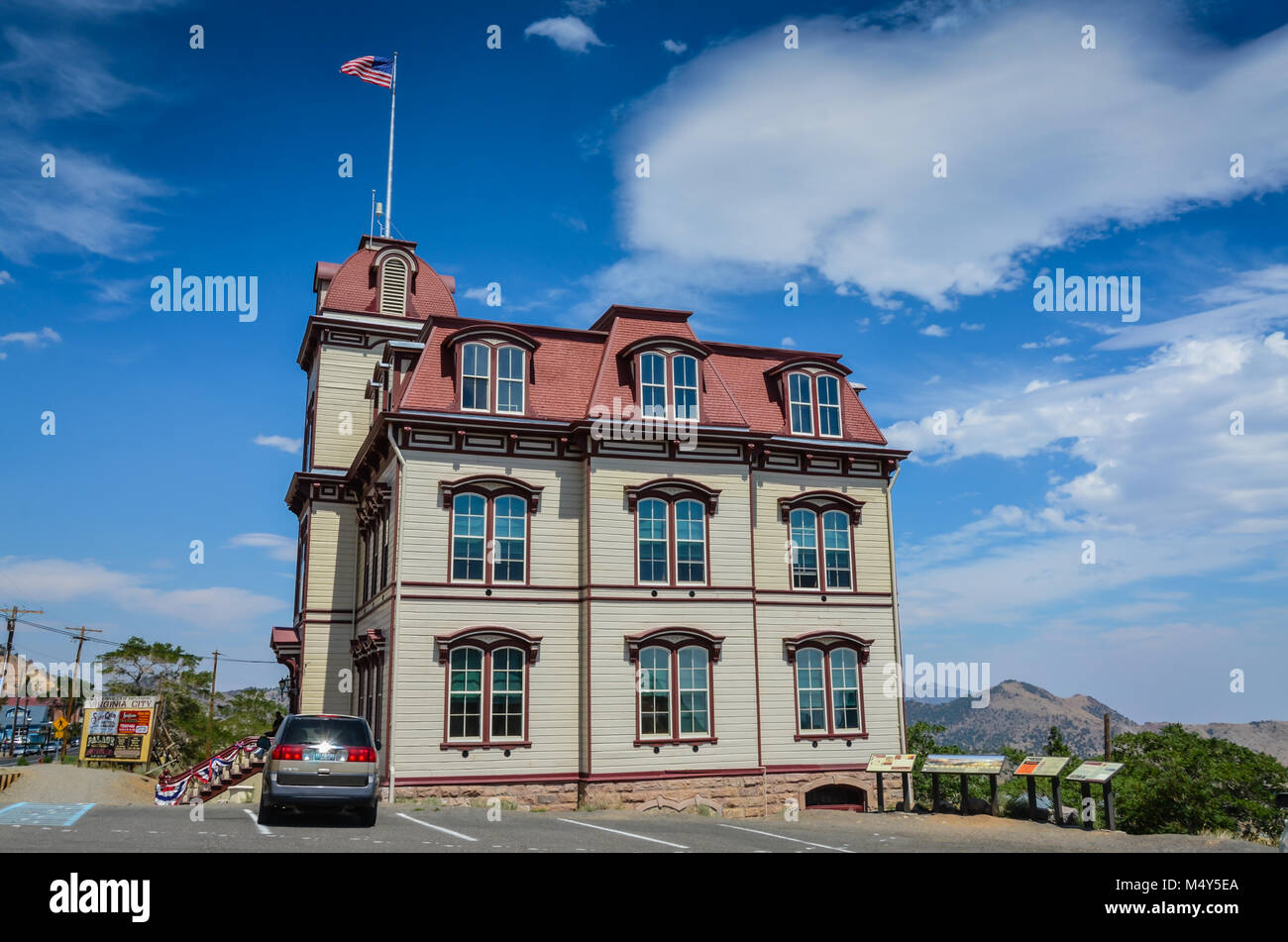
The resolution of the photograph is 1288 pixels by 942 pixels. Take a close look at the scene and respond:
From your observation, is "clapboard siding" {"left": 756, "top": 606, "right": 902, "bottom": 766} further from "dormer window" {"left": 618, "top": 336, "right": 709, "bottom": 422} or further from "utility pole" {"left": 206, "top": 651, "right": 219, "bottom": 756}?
"utility pole" {"left": 206, "top": 651, "right": 219, "bottom": 756}

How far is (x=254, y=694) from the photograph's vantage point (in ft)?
190

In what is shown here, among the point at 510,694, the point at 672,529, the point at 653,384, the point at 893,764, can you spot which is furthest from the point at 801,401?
the point at 510,694

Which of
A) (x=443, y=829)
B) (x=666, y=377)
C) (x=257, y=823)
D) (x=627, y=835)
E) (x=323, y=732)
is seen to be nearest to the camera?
(x=323, y=732)

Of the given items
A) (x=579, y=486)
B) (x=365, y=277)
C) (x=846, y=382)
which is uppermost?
(x=365, y=277)

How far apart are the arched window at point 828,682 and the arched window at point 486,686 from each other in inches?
298

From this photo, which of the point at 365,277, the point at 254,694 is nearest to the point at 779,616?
the point at 365,277

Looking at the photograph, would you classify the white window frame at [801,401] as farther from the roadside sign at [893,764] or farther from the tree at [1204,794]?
the tree at [1204,794]

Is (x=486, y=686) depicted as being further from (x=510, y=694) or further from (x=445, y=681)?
(x=445, y=681)

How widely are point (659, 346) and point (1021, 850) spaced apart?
50.3ft

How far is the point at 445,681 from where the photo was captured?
23.0 metres

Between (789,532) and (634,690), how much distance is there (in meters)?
6.66

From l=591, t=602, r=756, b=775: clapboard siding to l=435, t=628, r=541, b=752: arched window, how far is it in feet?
5.71
